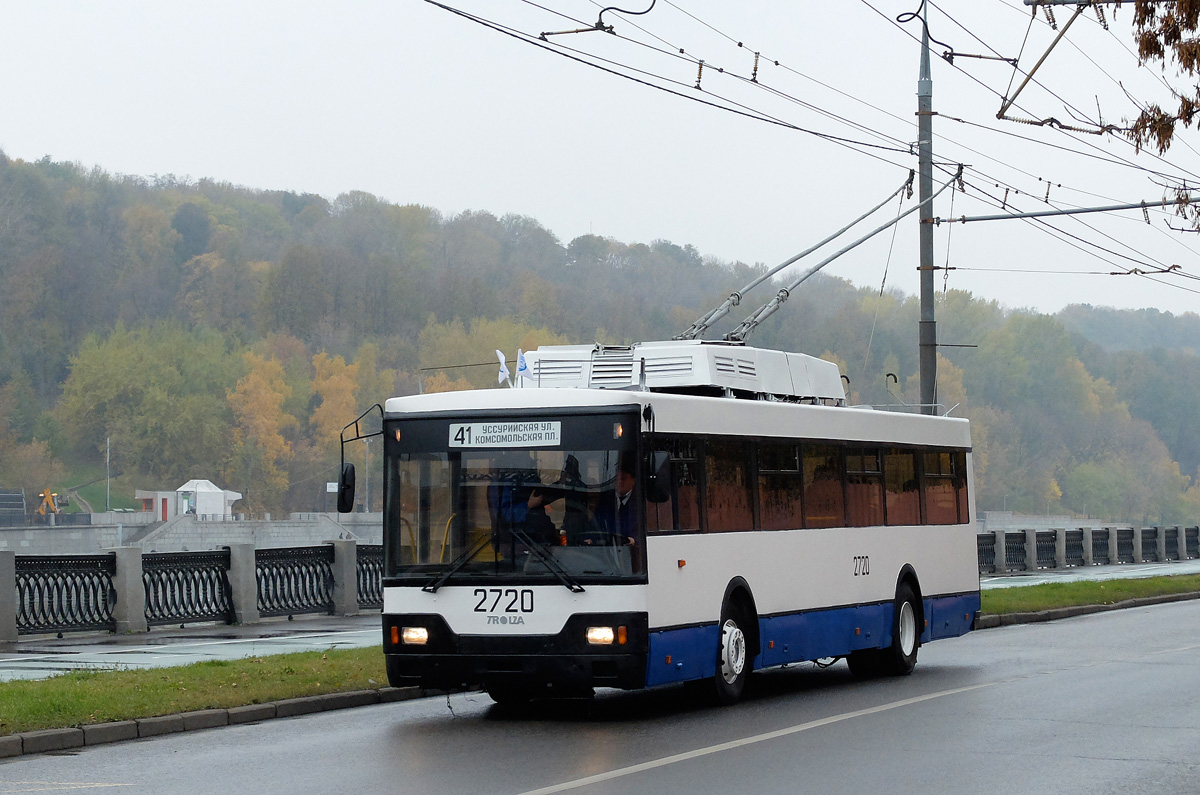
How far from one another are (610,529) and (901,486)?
19.2ft

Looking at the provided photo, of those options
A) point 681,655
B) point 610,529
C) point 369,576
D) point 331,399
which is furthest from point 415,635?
point 331,399

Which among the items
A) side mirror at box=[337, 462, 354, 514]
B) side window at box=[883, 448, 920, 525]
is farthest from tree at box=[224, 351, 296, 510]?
side mirror at box=[337, 462, 354, 514]

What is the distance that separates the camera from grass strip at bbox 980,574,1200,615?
2786 cm

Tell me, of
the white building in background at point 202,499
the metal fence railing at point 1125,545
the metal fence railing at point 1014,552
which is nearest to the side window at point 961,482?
the metal fence railing at point 1014,552

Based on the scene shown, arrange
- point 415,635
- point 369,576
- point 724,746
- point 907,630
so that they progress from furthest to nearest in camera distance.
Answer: point 369,576
point 907,630
point 415,635
point 724,746

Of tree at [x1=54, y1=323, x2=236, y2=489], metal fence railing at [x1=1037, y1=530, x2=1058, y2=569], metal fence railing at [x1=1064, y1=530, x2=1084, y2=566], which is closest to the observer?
metal fence railing at [x1=1037, y1=530, x2=1058, y2=569]

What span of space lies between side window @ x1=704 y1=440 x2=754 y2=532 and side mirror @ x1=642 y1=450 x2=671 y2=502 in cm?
82

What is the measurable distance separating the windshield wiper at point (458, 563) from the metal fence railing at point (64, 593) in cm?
1052

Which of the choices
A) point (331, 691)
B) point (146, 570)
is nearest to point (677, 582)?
point (331, 691)

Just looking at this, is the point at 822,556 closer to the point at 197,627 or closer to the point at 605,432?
the point at 605,432

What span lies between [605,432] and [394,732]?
2.79 metres

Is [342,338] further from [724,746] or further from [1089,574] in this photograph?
[724,746]

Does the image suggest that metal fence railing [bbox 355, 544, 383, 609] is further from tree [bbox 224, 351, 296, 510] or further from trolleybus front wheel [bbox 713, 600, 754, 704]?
tree [bbox 224, 351, 296, 510]

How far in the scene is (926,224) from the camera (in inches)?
1029
